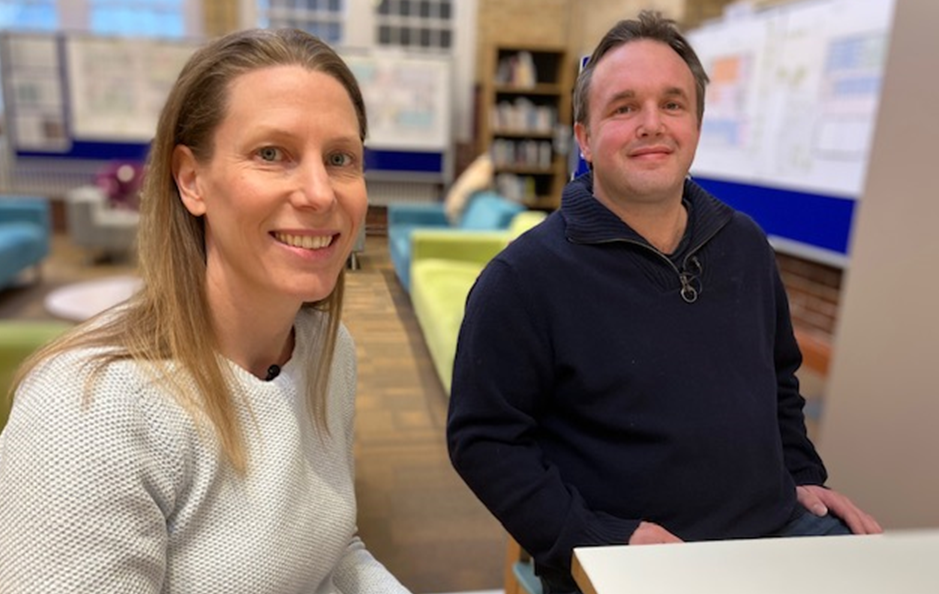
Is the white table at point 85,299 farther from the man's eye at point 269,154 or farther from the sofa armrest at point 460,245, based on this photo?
the man's eye at point 269,154

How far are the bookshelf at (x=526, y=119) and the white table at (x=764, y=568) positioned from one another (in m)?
6.29

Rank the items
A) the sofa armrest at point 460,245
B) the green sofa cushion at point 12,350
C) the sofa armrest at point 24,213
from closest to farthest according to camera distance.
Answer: the green sofa cushion at point 12,350 < the sofa armrest at point 460,245 < the sofa armrest at point 24,213

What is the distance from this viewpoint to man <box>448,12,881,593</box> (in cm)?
120

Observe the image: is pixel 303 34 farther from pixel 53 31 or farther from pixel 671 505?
pixel 53 31

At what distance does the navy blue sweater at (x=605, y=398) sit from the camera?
120cm

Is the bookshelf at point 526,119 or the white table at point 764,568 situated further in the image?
the bookshelf at point 526,119

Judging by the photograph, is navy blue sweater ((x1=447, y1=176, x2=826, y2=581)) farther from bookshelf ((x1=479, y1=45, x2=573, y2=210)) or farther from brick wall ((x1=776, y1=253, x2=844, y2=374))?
bookshelf ((x1=479, y1=45, x2=573, y2=210))

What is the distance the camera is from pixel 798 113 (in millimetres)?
3945

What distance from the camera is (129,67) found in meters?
6.96

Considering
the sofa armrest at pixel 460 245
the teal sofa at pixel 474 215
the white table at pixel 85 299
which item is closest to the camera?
the sofa armrest at pixel 460 245

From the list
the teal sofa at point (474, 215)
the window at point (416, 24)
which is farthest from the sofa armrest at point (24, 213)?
the window at point (416, 24)

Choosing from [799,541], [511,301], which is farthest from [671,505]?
[511,301]

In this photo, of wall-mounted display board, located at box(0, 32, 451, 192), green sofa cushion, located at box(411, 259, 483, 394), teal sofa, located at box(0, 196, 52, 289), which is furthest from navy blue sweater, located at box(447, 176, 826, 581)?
wall-mounted display board, located at box(0, 32, 451, 192)

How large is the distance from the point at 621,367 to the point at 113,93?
7.08m
